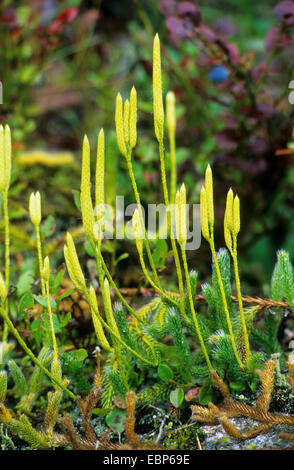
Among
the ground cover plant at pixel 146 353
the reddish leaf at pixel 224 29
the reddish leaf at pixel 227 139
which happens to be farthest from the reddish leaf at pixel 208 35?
the ground cover plant at pixel 146 353

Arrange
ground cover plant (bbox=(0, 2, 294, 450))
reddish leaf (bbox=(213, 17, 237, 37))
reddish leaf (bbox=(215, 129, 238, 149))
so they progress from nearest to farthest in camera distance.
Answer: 1. ground cover plant (bbox=(0, 2, 294, 450))
2. reddish leaf (bbox=(215, 129, 238, 149))
3. reddish leaf (bbox=(213, 17, 237, 37))

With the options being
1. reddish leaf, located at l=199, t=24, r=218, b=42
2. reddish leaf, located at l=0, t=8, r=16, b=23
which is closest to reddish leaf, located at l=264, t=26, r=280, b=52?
reddish leaf, located at l=199, t=24, r=218, b=42

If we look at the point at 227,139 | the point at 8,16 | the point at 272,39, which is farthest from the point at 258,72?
the point at 8,16

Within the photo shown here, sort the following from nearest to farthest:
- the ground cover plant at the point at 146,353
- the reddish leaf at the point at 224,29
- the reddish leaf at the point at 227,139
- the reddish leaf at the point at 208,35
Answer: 1. the ground cover plant at the point at 146,353
2. the reddish leaf at the point at 208,35
3. the reddish leaf at the point at 227,139
4. the reddish leaf at the point at 224,29

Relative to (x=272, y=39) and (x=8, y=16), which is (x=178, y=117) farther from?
(x=8, y=16)

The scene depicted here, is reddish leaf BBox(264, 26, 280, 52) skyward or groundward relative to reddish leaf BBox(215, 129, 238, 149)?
skyward

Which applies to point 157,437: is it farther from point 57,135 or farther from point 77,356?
point 57,135

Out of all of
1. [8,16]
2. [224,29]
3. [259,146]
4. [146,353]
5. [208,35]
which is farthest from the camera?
[224,29]

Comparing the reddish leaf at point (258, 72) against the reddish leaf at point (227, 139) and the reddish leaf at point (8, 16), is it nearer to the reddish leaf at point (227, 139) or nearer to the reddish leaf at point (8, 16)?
the reddish leaf at point (227, 139)

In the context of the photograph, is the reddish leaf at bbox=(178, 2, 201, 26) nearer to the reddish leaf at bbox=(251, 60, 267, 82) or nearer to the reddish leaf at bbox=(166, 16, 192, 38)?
the reddish leaf at bbox=(166, 16, 192, 38)
